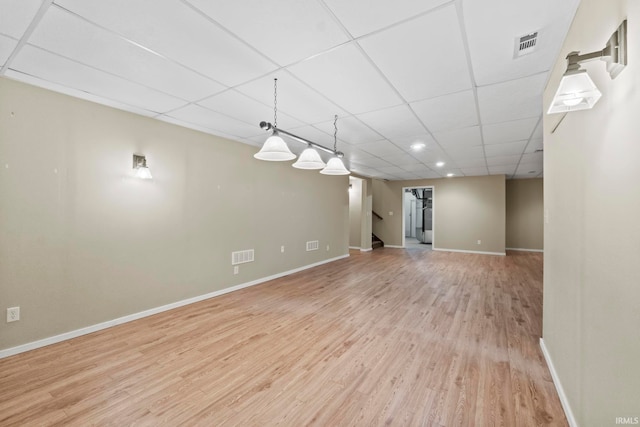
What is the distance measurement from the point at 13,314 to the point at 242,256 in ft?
8.81

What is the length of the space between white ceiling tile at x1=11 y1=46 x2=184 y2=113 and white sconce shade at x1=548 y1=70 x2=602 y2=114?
334cm

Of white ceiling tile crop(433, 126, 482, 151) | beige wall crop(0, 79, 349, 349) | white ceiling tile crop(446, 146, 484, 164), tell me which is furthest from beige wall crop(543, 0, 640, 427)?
beige wall crop(0, 79, 349, 349)

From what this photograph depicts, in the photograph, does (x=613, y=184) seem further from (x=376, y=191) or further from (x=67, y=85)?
(x=376, y=191)

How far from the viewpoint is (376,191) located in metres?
10.5

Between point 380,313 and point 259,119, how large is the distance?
3.16 meters

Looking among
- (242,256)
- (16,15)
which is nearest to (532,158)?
(242,256)

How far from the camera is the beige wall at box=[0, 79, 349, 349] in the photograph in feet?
8.32

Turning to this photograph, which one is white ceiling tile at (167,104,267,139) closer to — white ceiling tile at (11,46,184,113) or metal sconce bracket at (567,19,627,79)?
white ceiling tile at (11,46,184,113)

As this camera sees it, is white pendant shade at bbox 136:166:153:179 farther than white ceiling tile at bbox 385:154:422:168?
No

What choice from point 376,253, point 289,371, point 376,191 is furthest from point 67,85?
point 376,191

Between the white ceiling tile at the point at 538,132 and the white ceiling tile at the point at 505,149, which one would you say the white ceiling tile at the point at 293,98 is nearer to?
the white ceiling tile at the point at 538,132

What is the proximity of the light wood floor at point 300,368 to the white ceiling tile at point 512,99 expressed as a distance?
2.67 meters

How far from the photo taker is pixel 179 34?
6.09 ft

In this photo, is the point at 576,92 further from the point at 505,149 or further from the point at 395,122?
the point at 505,149
